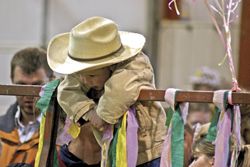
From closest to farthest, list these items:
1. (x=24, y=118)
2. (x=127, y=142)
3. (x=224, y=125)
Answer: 1. (x=224, y=125)
2. (x=127, y=142)
3. (x=24, y=118)

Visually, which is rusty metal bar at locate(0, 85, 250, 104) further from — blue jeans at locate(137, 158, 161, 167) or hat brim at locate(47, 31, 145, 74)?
blue jeans at locate(137, 158, 161, 167)

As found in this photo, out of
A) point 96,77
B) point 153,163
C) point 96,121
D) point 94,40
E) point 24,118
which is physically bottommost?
point 24,118

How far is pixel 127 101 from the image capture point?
1.94 metres

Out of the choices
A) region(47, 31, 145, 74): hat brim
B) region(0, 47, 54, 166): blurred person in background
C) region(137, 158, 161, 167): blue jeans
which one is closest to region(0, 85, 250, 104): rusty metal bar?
region(47, 31, 145, 74): hat brim

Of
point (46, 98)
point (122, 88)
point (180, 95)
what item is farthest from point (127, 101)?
point (46, 98)

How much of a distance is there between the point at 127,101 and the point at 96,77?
0.44ft

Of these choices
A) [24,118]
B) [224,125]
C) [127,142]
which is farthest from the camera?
[24,118]

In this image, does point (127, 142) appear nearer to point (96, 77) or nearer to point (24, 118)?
point (96, 77)

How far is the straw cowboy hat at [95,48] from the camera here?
1976mm

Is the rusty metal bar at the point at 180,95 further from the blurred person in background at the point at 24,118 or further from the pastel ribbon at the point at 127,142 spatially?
the blurred person in background at the point at 24,118

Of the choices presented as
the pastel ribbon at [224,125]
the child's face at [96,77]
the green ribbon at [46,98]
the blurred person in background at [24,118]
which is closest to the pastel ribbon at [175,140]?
the pastel ribbon at [224,125]

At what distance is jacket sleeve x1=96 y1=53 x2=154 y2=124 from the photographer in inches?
76.3

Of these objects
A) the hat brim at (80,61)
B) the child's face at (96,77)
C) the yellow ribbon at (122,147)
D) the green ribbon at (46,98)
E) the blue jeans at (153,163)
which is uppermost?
the hat brim at (80,61)

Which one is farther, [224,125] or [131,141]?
[131,141]
